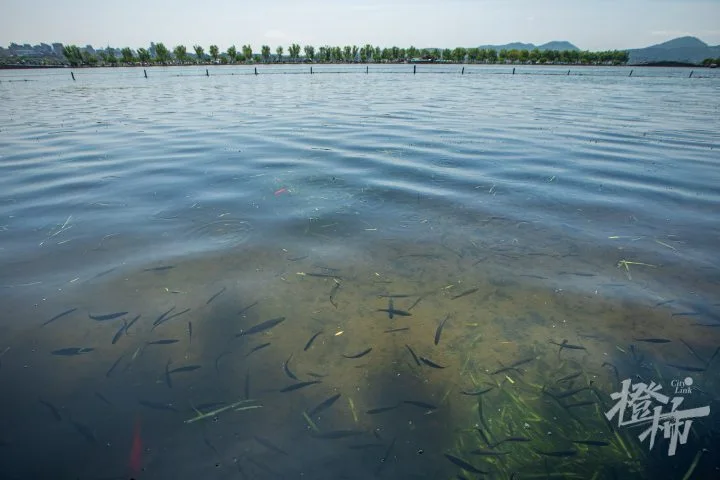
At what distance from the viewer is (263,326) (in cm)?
351

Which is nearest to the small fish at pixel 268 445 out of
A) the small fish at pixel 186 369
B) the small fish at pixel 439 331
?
the small fish at pixel 186 369

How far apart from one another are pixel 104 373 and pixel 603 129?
60.3 feet

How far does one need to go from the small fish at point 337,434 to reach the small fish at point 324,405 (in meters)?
0.19

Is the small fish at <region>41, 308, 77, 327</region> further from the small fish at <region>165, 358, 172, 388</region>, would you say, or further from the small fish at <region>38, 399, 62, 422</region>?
the small fish at <region>165, 358, 172, 388</region>

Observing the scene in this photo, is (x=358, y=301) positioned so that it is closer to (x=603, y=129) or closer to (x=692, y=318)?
(x=692, y=318)

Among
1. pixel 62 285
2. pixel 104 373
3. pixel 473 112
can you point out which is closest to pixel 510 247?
pixel 104 373

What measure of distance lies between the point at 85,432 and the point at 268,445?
55.3 inches

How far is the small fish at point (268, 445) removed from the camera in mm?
2357

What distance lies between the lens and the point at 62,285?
4.06 m

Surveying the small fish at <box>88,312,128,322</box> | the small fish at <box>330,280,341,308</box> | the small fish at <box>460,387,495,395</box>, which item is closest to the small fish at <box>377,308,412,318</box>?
the small fish at <box>330,280,341,308</box>

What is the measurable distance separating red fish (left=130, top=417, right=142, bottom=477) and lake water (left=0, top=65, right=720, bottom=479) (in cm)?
2

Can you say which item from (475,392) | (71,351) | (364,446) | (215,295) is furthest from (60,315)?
(475,392)

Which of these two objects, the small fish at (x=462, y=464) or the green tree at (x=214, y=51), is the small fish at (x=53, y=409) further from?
the green tree at (x=214, y=51)
